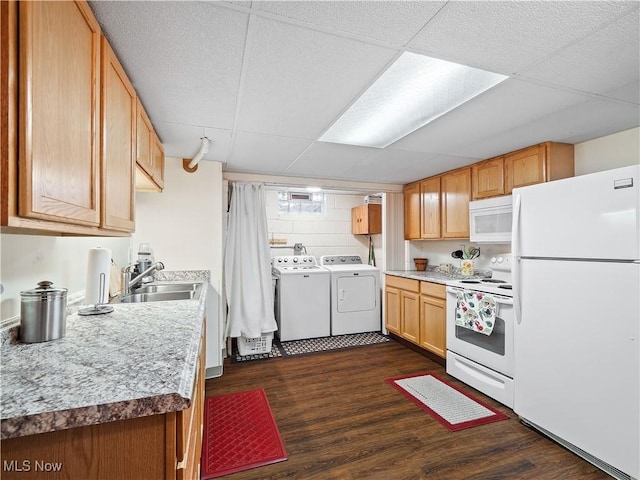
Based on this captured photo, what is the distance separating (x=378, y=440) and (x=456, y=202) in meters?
2.45

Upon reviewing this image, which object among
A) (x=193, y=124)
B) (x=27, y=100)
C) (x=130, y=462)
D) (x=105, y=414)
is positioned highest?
(x=193, y=124)

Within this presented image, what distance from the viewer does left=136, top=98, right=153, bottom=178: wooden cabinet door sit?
1.70 meters

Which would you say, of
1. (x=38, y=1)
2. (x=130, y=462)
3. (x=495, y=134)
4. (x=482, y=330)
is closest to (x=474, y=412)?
(x=482, y=330)

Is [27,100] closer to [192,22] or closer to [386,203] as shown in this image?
[192,22]

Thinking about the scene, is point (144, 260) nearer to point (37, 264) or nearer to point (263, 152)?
point (37, 264)

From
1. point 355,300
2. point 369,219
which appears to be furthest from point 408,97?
point 369,219

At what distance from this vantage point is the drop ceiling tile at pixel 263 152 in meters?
2.42

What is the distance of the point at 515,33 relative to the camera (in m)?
1.20

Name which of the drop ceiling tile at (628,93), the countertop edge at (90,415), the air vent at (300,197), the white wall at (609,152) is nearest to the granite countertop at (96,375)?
the countertop edge at (90,415)

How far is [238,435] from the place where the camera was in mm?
2023

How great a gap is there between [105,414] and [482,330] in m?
2.53

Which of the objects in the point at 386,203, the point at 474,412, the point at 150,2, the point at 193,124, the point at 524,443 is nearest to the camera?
the point at 150,2

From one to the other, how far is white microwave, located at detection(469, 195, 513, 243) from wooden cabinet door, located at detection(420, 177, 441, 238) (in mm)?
626

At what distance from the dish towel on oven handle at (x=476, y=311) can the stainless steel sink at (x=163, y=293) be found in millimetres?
2146
